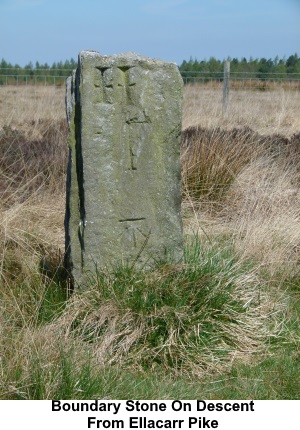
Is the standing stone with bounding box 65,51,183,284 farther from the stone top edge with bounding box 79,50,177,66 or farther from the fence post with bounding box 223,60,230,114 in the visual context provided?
the fence post with bounding box 223,60,230,114

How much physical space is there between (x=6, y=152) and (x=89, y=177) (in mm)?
2834

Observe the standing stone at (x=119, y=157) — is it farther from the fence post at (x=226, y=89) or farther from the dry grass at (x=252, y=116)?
the fence post at (x=226, y=89)

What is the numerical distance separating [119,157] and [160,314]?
0.95 m

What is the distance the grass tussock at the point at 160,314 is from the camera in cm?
319

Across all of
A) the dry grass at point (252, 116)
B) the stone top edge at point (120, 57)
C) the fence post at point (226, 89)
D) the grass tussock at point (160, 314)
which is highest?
the stone top edge at point (120, 57)

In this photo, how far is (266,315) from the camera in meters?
4.11

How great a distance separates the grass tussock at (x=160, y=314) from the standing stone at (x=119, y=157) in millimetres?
217

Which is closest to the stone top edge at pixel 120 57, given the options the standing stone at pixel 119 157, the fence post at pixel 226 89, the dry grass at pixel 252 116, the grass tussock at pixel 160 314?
the standing stone at pixel 119 157

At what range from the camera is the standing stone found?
3.90m

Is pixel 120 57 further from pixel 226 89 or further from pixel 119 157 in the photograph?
pixel 226 89

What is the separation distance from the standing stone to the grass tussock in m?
0.22

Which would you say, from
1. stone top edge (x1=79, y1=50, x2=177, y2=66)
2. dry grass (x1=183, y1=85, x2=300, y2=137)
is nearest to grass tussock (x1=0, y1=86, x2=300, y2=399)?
stone top edge (x1=79, y1=50, x2=177, y2=66)

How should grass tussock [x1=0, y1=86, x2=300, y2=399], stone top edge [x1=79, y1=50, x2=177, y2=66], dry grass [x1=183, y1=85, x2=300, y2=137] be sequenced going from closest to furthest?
grass tussock [x1=0, y1=86, x2=300, y2=399]
stone top edge [x1=79, y1=50, x2=177, y2=66]
dry grass [x1=183, y1=85, x2=300, y2=137]

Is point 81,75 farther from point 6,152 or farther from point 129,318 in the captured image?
point 6,152
